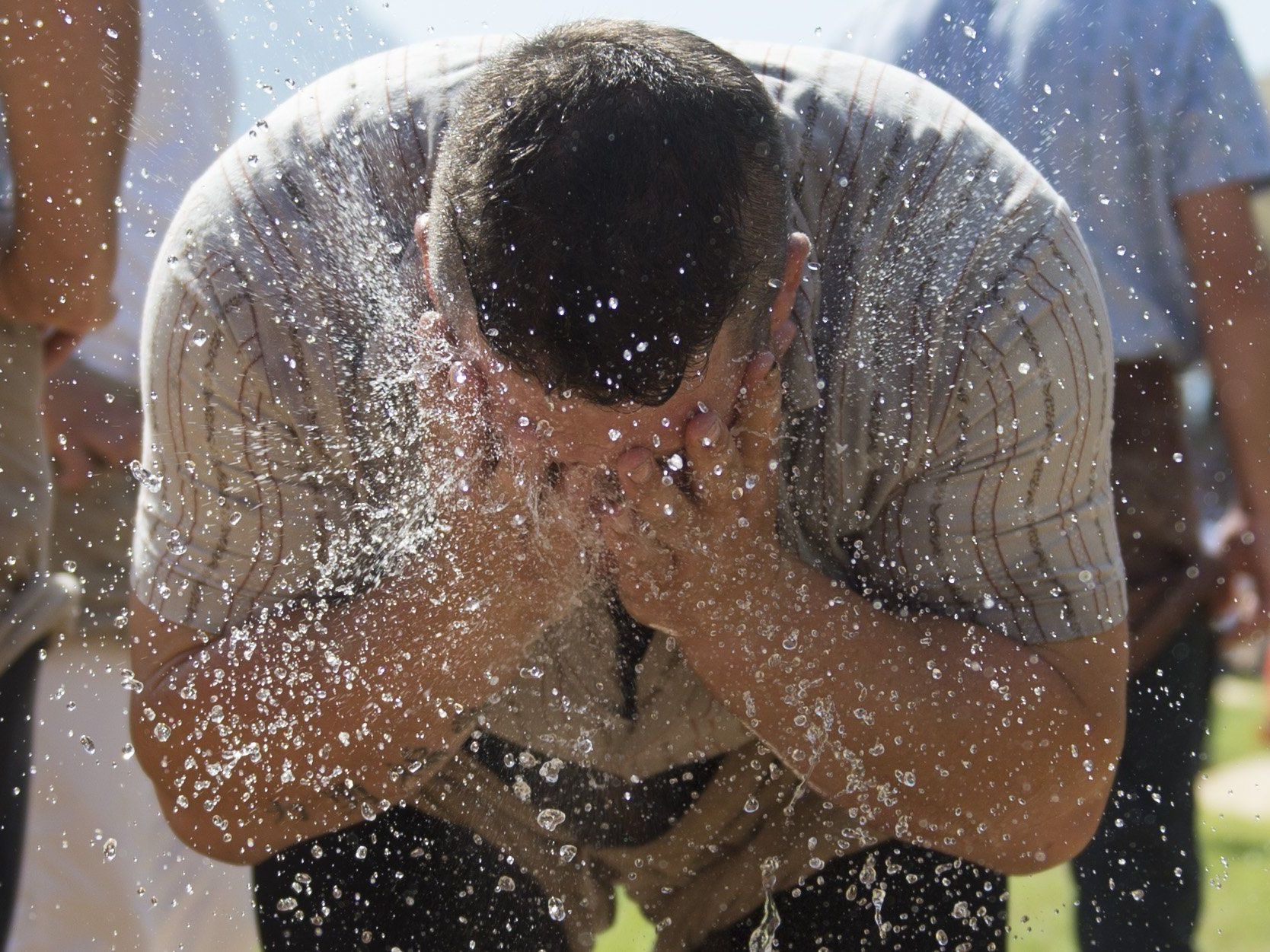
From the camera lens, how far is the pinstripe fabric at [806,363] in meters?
1.18

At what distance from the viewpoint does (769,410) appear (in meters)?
1.07

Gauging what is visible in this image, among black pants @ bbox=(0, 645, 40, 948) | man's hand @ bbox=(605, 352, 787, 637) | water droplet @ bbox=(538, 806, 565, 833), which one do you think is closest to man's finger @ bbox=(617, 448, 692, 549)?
man's hand @ bbox=(605, 352, 787, 637)

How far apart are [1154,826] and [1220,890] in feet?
1.06

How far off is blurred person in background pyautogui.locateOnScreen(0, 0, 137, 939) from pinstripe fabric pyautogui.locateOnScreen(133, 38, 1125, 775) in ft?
0.94

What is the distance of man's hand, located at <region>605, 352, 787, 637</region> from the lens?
3.44ft

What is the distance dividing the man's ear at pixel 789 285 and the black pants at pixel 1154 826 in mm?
672

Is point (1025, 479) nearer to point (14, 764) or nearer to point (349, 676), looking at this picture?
point (349, 676)

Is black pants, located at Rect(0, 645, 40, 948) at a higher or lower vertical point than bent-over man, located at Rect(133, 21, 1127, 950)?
lower

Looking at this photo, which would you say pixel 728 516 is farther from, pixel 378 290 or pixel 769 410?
pixel 378 290

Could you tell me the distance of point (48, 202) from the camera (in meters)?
1.46

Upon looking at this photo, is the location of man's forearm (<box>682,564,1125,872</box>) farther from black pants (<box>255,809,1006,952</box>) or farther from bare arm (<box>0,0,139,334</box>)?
bare arm (<box>0,0,139,334</box>)

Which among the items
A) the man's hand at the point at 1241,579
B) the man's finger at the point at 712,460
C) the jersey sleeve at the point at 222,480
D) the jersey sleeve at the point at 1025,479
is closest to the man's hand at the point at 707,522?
the man's finger at the point at 712,460

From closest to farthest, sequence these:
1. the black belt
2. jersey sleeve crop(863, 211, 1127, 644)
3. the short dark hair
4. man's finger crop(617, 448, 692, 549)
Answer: the short dark hair
man's finger crop(617, 448, 692, 549)
jersey sleeve crop(863, 211, 1127, 644)
the black belt

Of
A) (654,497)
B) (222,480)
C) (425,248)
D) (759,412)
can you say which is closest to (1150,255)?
(759,412)
